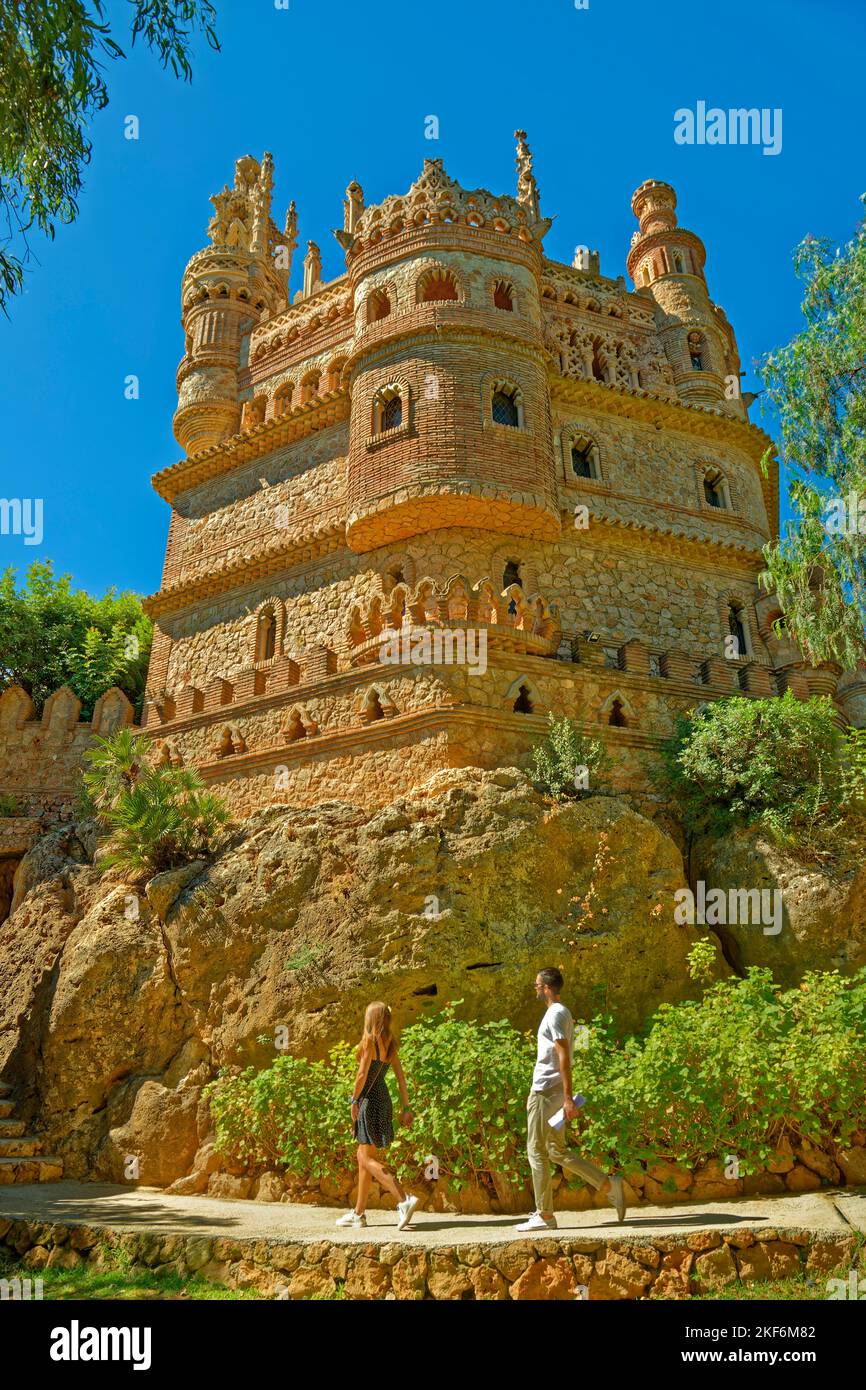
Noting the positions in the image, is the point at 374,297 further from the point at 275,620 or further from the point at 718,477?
the point at 718,477

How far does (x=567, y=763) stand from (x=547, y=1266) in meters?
7.26

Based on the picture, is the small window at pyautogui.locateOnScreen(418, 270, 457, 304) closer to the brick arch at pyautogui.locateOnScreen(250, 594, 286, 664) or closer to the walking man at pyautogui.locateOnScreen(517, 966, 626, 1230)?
the brick arch at pyautogui.locateOnScreen(250, 594, 286, 664)

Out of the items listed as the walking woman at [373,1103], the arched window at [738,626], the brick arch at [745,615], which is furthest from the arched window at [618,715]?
the walking woman at [373,1103]

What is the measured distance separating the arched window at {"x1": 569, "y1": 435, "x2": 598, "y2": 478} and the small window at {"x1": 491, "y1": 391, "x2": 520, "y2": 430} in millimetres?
1909

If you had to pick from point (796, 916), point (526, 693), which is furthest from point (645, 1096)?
point (526, 693)

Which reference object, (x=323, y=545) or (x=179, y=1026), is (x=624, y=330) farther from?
(x=179, y=1026)

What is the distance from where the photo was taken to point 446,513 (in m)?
16.1

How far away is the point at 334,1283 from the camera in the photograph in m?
6.65

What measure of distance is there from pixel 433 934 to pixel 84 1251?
4.73 meters

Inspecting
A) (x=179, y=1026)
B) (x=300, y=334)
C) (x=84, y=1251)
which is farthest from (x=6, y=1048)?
(x=300, y=334)

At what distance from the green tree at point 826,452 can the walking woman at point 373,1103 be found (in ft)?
30.8

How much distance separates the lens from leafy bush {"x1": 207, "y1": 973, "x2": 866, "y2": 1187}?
849 centimetres

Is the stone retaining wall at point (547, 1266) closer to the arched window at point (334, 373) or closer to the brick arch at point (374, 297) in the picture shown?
the brick arch at point (374, 297)

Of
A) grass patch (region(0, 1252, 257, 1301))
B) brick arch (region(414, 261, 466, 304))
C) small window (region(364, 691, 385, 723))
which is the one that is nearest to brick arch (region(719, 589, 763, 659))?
small window (region(364, 691, 385, 723))
